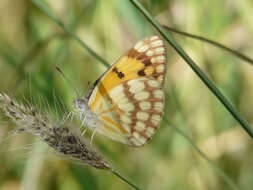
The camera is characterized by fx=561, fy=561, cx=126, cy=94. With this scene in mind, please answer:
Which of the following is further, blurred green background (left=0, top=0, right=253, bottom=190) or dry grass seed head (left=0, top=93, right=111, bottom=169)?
blurred green background (left=0, top=0, right=253, bottom=190)

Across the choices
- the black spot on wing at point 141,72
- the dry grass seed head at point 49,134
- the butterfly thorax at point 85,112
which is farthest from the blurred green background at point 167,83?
the dry grass seed head at point 49,134

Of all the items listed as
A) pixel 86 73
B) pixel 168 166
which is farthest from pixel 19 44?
pixel 168 166

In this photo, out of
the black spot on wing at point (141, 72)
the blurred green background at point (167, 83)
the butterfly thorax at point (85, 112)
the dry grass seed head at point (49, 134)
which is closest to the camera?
the dry grass seed head at point (49, 134)

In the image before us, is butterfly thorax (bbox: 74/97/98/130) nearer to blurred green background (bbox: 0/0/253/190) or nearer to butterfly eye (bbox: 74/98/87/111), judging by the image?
butterfly eye (bbox: 74/98/87/111)

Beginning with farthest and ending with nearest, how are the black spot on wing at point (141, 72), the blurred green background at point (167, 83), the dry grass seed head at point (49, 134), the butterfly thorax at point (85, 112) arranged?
the blurred green background at point (167, 83), the black spot on wing at point (141, 72), the butterfly thorax at point (85, 112), the dry grass seed head at point (49, 134)

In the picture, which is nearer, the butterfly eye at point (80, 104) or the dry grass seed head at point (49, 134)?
the dry grass seed head at point (49, 134)

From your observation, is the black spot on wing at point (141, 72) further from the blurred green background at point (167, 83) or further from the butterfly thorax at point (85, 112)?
the blurred green background at point (167, 83)

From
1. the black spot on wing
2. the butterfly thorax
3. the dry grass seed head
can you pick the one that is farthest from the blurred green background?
the dry grass seed head
